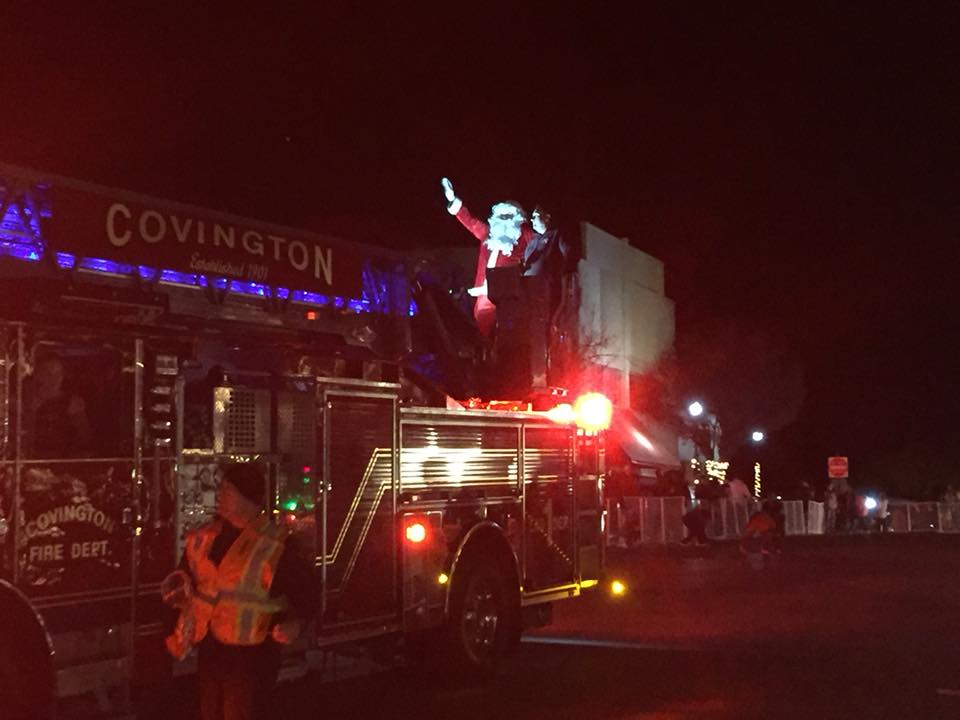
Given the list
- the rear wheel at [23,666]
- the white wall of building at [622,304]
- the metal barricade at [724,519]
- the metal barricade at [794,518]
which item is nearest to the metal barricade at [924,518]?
the metal barricade at [724,519]

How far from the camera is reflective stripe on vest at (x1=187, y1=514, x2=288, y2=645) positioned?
5.10 meters

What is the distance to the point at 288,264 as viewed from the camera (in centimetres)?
818

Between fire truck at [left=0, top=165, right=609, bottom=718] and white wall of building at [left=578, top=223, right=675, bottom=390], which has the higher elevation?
white wall of building at [left=578, top=223, right=675, bottom=390]

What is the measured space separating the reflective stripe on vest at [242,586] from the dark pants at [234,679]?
Result: 0.05m

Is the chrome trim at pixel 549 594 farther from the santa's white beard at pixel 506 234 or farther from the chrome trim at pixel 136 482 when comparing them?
the santa's white beard at pixel 506 234

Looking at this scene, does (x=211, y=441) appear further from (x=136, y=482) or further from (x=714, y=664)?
(x=714, y=664)

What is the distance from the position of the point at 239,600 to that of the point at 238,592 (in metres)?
0.03

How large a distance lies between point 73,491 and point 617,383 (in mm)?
34526

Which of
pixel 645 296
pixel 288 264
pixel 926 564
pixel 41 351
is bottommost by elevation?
pixel 926 564

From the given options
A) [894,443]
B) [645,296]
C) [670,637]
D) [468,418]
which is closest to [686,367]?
[645,296]

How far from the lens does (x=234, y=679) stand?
5.12m

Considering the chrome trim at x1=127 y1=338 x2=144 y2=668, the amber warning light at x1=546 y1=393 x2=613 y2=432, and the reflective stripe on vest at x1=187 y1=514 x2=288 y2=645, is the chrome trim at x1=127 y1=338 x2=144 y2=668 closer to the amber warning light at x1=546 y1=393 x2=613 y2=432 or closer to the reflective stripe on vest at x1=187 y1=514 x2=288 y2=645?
the reflective stripe on vest at x1=187 y1=514 x2=288 y2=645

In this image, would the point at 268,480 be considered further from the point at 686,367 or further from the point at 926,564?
the point at 686,367

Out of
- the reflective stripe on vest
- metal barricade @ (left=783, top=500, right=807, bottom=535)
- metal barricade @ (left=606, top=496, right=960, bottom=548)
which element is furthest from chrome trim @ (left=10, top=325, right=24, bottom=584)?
metal barricade @ (left=783, top=500, right=807, bottom=535)
